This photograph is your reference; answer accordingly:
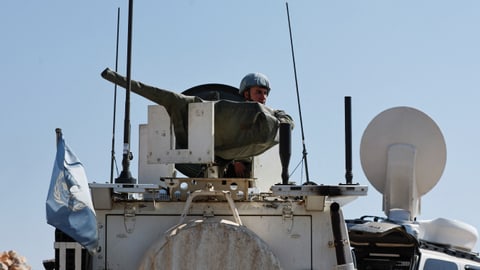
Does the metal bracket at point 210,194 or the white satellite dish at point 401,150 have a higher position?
the white satellite dish at point 401,150

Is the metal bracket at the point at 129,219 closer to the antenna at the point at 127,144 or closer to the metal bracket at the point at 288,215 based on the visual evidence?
the antenna at the point at 127,144

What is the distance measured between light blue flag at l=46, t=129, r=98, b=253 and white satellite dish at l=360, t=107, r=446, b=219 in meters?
9.87

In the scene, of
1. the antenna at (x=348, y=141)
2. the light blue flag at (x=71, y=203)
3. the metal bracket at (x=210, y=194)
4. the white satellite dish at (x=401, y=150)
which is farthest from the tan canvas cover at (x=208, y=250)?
the white satellite dish at (x=401, y=150)

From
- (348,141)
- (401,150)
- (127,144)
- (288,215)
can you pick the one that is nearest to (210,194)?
(288,215)

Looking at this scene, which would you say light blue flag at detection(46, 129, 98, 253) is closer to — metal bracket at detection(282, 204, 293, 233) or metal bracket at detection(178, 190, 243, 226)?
metal bracket at detection(178, 190, 243, 226)

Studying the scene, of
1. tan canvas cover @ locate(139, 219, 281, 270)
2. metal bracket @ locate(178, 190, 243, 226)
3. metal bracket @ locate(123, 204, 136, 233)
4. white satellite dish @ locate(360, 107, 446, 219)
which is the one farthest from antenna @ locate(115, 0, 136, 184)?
white satellite dish @ locate(360, 107, 446, 219)

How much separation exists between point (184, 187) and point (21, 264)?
8.16 ft

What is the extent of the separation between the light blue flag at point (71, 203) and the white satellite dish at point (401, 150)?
9.87 metres

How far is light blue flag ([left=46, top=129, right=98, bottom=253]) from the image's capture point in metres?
12.8

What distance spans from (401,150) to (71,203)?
1045 centimetres

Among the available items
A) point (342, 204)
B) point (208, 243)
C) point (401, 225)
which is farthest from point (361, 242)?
point (208, 243)

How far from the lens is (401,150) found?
2247cm

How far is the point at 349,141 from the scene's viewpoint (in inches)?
558

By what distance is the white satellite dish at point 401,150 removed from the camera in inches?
884
